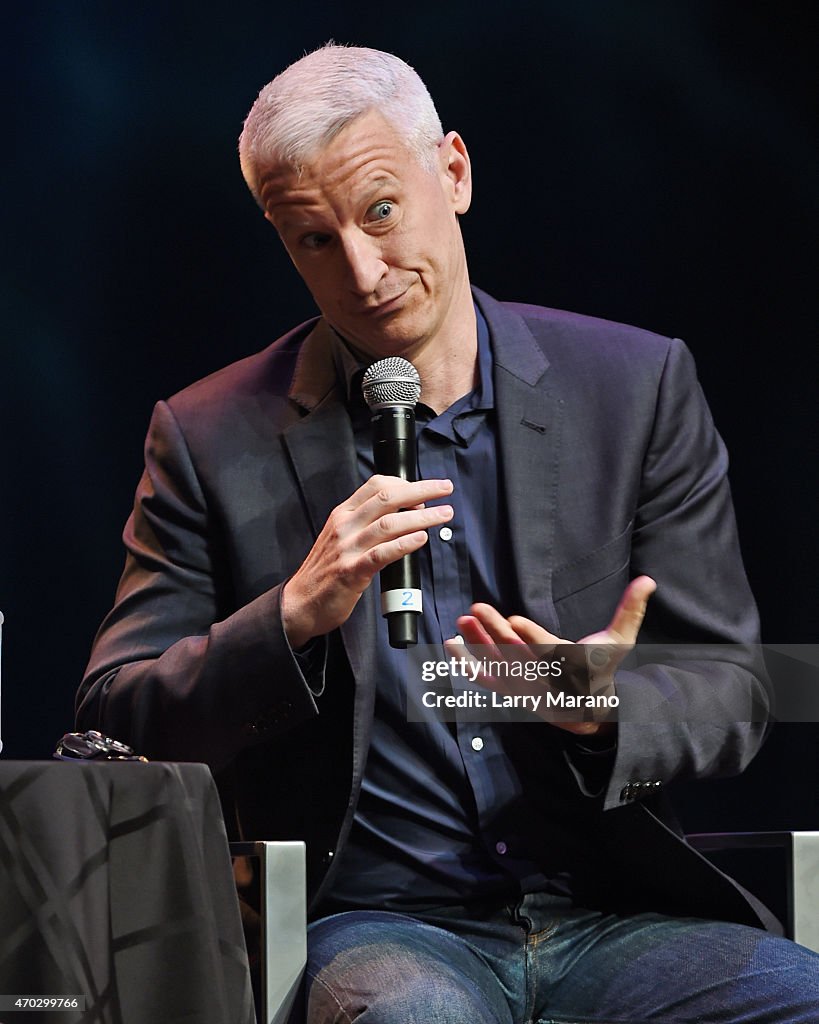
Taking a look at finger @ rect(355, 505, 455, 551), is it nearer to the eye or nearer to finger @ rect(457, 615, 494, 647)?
finger @ rect(457, 615, 494, 647)

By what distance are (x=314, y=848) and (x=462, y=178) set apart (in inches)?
41.6

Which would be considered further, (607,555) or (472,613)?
(607,555)

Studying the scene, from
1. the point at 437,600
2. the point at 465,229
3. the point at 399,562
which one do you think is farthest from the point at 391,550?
the point at 465,229

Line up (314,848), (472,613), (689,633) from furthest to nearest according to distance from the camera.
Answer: (689,633) < (314,848) < (472,613)

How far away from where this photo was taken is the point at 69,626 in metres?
2.70

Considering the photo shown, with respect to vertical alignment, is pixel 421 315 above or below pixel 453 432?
above

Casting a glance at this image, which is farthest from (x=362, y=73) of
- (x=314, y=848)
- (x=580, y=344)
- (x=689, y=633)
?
(x=314, y=848)

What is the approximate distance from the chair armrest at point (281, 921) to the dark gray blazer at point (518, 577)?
183mm

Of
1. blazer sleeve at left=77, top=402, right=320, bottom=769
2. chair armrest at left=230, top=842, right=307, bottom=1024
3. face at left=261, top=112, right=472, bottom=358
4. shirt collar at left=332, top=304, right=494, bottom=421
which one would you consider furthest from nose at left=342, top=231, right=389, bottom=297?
chair armrest at left=230, top=842, right=307, bottom=1024

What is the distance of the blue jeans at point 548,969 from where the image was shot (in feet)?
5.77

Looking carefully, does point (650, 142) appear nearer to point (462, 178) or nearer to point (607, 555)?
point (462, 178)

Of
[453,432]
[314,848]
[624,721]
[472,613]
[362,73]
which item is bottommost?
[314,848]


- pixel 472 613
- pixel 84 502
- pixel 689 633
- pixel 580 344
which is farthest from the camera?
pixel 84 502

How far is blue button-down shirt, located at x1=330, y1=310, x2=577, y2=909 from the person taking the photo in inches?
80.9
